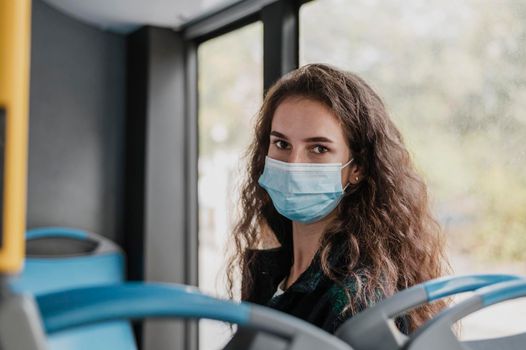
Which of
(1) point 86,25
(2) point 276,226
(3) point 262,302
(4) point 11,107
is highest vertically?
(1) point 86,25

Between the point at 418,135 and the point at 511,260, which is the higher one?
the point at 418,135

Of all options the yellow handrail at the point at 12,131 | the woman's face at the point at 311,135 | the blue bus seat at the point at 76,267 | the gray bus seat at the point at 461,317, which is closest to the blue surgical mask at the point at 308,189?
the woman's face at the point at 311,135

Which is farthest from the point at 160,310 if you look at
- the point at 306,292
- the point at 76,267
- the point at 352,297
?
the point at 76,267

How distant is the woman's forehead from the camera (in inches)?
60.6

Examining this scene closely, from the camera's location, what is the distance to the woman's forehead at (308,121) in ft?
5.05

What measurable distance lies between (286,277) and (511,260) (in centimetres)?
76

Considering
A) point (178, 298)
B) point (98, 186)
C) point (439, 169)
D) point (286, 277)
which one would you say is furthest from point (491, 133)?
point (98, 186)

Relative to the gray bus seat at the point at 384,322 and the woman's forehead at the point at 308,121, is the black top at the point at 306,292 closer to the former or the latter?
the woman's forehead at the point at 308,121

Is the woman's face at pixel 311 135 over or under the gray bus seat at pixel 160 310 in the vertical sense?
over

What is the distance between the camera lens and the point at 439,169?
2.20 m

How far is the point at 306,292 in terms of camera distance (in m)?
1.41

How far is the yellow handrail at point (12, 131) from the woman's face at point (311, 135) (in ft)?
3.49

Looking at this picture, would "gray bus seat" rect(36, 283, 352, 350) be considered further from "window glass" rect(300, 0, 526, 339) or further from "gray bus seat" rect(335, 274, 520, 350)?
"window glass" rect(300, 0, 526, 339)

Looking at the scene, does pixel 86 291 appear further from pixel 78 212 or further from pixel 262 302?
pixel 78 212
